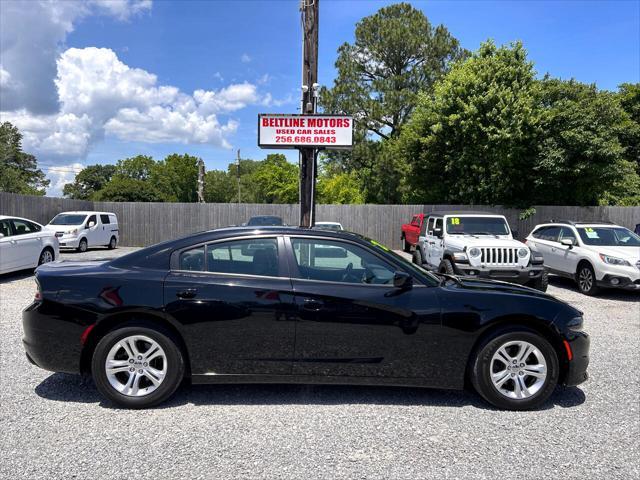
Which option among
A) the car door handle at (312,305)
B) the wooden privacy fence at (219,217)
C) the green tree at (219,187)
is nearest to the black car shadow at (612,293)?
the car door handle at (312,305)

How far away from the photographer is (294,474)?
2.88 meters

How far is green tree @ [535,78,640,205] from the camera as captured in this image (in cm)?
1814

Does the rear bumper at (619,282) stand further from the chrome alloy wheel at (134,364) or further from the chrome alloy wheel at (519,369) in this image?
the chrome alloy wheel at (134,364)

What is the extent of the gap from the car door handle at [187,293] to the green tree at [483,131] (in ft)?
59.3

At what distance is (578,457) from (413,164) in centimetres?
2028

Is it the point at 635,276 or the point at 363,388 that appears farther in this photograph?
the point at 635,276

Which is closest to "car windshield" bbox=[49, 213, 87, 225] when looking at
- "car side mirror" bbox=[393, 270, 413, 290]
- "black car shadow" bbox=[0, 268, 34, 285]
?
"black car shadow" bbox=[0, 268, 34, 285]

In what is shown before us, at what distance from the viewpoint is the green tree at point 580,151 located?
18141 millimetres

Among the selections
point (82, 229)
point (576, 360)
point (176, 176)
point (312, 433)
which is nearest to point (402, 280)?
point (312, 433)

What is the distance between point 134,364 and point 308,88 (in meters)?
7.46

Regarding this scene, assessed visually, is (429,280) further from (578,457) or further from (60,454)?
(60,454)

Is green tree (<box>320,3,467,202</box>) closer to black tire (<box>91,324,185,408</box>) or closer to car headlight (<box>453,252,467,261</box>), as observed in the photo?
car headlight (<box>453,252,467,261</box>)

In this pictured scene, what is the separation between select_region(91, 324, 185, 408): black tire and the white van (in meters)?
15.2

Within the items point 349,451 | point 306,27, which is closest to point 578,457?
point 349,451
